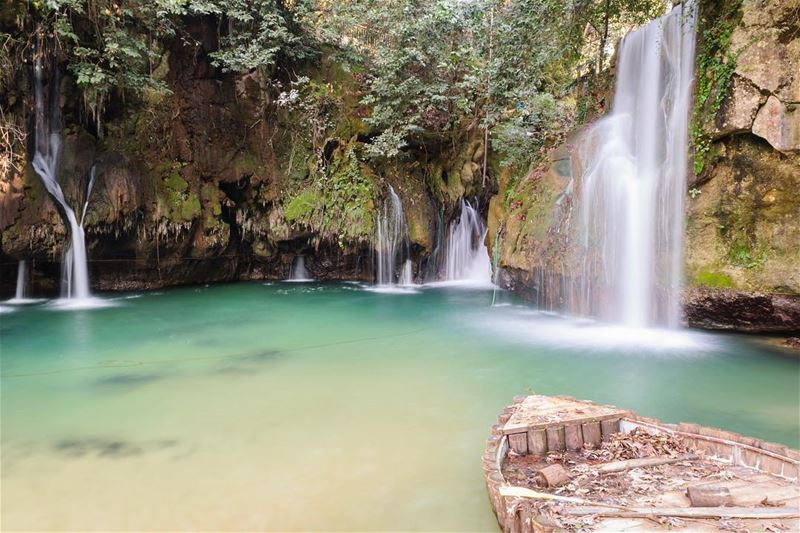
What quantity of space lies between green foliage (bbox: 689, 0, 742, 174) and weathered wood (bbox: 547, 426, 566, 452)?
21.4ft

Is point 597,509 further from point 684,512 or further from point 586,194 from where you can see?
point 586,194

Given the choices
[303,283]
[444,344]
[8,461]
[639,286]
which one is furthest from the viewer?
[303,283]

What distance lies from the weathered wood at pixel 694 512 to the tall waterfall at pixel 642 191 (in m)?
6.45

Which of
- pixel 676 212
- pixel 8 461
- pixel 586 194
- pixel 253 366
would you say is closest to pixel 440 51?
pixel 586 194

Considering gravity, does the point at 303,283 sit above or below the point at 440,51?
below

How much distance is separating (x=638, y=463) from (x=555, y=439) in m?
0.54

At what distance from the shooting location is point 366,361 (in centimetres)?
749

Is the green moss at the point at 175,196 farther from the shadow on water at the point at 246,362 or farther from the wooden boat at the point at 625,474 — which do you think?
the wooden boat at the point at 625,474

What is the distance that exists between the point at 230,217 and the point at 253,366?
871cm

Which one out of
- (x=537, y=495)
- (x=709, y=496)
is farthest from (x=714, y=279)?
(x=537, y=495)

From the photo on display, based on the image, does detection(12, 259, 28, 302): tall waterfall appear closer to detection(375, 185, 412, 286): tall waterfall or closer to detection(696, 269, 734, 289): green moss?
detection(375, 185, 412, 286): tall waterfall

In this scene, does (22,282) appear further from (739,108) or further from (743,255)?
(739,108)

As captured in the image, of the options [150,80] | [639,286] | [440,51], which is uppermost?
[440,51]

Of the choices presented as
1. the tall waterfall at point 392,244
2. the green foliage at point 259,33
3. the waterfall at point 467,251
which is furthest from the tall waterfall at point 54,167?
the waterfall at point 467,251
